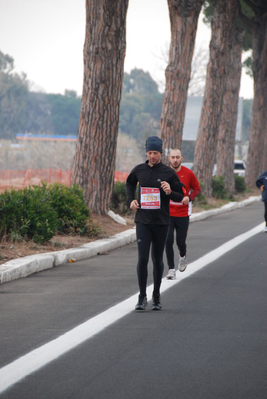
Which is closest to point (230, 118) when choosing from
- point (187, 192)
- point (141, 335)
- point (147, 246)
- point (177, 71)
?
point (177, 71)

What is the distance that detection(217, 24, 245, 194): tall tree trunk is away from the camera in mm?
38125

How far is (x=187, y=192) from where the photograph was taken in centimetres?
1157

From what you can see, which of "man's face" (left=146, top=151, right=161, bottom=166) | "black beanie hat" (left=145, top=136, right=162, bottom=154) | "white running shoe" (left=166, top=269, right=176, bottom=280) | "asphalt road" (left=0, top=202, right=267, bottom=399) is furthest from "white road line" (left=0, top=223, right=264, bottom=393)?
"black beanie hat" (left=145, top=136, right=162, bottom=154)

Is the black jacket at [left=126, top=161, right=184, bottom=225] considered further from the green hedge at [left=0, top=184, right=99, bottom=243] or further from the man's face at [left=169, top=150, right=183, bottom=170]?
the green hedge at [left=0, top=184, right=99, bottom=243]

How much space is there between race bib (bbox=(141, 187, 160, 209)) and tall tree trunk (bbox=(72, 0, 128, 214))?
9091 mm

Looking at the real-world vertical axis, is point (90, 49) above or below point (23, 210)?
above

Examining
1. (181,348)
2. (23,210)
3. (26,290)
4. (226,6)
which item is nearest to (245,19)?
(226,6)

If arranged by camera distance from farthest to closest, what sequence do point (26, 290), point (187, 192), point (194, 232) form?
1. point (194, 232)
2. point (187, 192)
3. point (26, 290)

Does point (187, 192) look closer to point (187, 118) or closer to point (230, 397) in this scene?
point (230, 397)

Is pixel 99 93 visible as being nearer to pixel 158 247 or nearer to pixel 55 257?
pixel 55 257

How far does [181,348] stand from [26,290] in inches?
147

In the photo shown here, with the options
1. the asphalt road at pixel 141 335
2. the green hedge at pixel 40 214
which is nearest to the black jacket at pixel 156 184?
the asphalt road at pixel 141 335

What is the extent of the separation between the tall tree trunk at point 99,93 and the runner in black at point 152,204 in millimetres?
9011

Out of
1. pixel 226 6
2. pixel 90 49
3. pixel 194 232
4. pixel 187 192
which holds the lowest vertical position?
pixel 194 232
